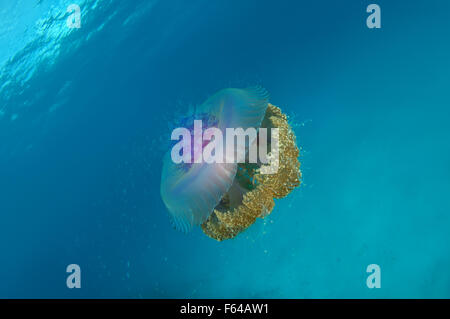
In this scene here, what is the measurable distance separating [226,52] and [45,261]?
851 cm

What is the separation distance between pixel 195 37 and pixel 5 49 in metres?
6.88

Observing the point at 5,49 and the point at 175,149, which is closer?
the point at 175,149

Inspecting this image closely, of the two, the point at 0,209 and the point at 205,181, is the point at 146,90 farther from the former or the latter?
the point at 0,209

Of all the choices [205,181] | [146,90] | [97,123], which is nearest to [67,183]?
[97,123]

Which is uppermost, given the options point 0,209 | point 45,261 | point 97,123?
point 97,123

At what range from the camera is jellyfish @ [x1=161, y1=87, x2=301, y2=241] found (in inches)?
109

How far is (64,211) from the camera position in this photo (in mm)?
9141

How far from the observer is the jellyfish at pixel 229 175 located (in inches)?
109

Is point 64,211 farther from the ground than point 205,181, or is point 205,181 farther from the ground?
point 64,211

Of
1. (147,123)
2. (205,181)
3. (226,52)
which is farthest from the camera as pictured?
(147,123)

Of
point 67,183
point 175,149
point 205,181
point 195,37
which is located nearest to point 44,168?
point 67,183

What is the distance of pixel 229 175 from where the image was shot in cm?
269

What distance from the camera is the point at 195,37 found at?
22.4 feet
